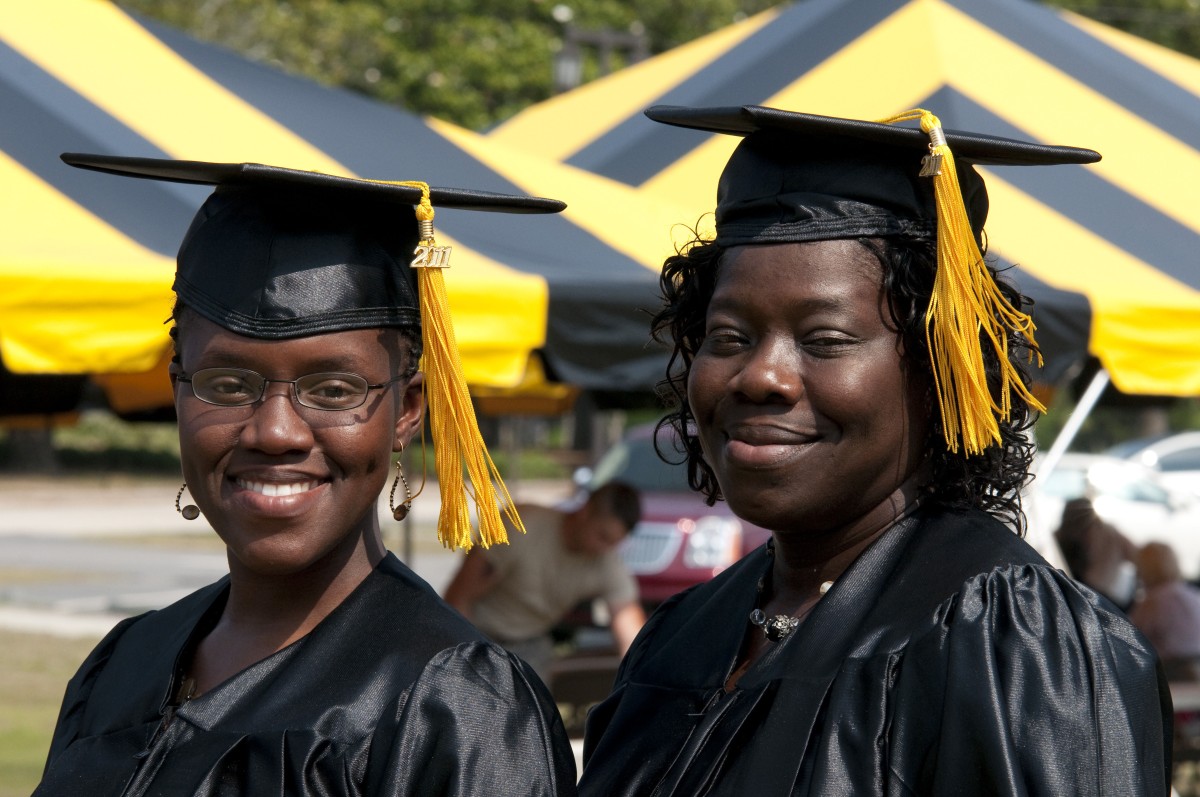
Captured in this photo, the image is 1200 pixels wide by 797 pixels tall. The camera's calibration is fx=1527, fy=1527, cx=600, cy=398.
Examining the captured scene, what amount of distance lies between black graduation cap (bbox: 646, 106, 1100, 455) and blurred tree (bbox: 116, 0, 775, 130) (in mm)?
23810

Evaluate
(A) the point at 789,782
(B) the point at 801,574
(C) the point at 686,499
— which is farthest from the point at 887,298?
(C) the point at 686,499

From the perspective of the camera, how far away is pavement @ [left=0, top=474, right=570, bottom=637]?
1095 centimetres

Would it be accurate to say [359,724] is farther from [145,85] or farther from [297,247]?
[145,85]

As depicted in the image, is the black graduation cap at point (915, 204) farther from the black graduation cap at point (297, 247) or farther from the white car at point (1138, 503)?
the white car at point (1138, 503)

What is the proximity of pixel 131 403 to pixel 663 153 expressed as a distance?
244 cm

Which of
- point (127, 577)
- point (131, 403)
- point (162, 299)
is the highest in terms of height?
point (162, 299)

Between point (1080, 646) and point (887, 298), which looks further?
point (887, 298)

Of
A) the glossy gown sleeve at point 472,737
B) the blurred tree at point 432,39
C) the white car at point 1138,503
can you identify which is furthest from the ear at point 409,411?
the blurred tree at point 432,39

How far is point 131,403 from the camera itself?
6.33m

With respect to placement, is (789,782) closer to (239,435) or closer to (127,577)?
(239,435)

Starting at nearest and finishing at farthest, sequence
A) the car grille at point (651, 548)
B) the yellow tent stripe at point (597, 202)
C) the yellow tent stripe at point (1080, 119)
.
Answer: the yellow tent stripe at point (597, 202) < the yellow tent stripe at point (1080, 119) < the car grille at point (651, 548)

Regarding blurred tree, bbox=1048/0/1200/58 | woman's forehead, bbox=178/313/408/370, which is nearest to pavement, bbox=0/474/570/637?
woman's forehead, bbox=178/313/408/370

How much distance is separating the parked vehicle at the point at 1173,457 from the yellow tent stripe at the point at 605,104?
1029 centimetres

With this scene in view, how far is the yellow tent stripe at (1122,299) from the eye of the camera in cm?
509
